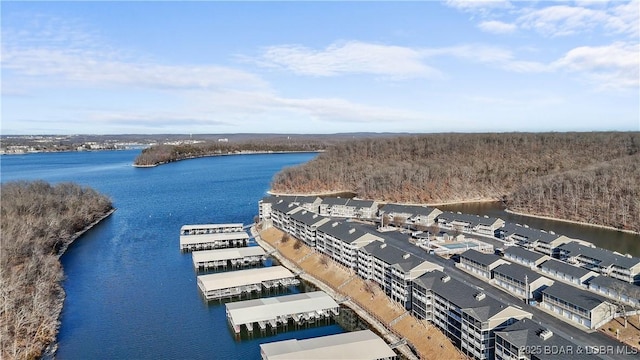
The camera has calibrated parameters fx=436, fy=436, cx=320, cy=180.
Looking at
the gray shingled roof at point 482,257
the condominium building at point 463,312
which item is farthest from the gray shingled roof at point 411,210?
the condominium building at point 463,312

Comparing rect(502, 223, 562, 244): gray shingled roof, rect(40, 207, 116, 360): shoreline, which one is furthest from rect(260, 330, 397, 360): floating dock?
rect(502, 223, 562, 244): gray shingled roof

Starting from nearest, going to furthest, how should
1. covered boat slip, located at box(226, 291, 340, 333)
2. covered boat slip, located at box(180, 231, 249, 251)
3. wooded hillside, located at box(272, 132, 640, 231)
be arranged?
covered boat slip, located at box(226, 291, 340, 333) → covered boat slip, located at box(180, 231, 249, 251) → wooded hillside, located at box(272, 132, 640, 231)

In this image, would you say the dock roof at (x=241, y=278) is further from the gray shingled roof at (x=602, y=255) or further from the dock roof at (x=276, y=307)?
the gray shingled roof at (x=602, y=255)

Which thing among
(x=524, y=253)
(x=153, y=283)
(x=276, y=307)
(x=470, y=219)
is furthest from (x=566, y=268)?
(x=153, y=283)

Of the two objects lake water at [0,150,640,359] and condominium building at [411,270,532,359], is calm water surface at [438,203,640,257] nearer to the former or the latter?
lake water at [0,150,640,359]

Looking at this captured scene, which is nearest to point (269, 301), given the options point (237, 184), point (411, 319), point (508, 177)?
point (411, 319)

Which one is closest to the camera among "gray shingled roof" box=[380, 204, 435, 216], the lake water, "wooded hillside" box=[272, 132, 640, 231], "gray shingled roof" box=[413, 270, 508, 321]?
"gray shingled roof" box=[413, 270, 508, 321]

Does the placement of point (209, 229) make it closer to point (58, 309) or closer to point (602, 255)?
point (58, 309)
